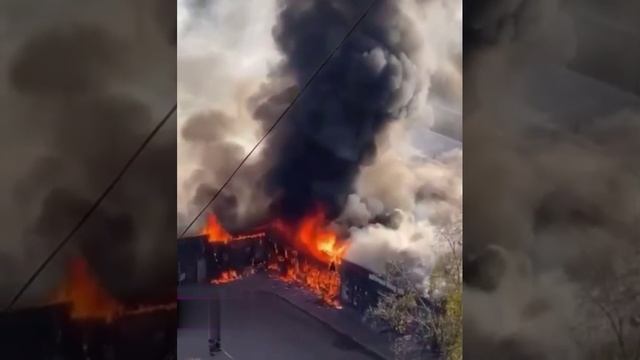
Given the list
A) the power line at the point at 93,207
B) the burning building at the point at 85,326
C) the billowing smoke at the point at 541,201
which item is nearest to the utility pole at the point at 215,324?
the burning building at the point at 85,326

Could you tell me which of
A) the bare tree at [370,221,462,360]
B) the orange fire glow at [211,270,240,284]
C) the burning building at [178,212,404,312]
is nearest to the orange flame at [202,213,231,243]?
the burning building at [178,212,404,312]

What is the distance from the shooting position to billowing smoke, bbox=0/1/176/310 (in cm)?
217

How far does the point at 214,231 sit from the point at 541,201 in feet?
3.70

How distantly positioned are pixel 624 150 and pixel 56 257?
6.13 ft

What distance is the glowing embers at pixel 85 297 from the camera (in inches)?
88.4

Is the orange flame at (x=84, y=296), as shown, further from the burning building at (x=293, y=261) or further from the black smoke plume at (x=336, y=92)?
the black smoke plume at (x=336, y=92)

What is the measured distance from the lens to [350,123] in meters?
2.53

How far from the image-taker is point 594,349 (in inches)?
93.0

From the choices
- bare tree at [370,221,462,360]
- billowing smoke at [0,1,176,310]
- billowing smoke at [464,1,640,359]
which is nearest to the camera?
billowing smoke at [0,1,176,310]

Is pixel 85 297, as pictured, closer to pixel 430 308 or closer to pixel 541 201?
pixel 430 308

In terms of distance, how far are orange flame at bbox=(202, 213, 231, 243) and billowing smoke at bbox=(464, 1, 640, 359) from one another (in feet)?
2.78

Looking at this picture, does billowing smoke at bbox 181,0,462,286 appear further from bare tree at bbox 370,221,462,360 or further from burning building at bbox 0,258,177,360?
burning building at bbox 0,258,177,360

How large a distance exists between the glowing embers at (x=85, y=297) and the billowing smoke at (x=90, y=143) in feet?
0.08

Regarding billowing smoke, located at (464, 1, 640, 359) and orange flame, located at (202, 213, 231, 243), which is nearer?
billowing smoke, located at (464, 1, 640, 359)
